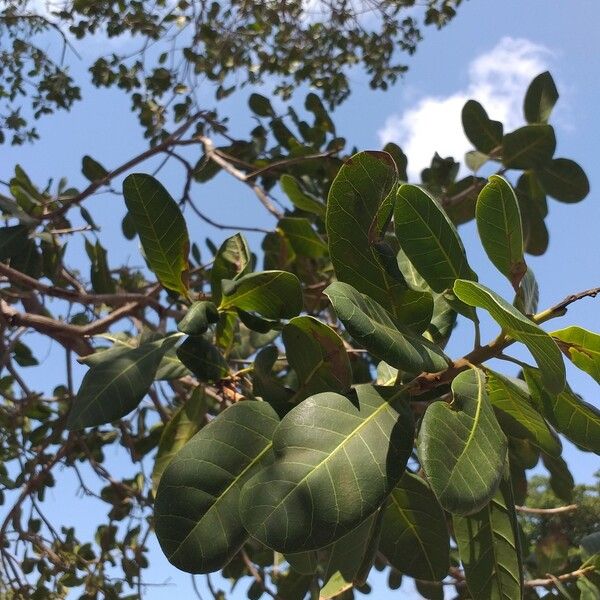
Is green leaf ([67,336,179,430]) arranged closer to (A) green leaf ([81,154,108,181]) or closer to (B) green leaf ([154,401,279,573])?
(B) green leaf ([154,401,279,573])

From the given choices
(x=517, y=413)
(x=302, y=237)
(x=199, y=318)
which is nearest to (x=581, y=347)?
(x=517, y=413)

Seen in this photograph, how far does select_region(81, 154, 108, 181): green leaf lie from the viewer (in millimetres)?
2818

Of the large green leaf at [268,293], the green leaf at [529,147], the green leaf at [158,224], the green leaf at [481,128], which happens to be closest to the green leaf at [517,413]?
the large green leaf at [268,293]

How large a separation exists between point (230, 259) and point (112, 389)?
1.32 ft

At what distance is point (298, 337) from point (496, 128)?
175 centimetres

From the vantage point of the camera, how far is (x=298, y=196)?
2191 millimetres

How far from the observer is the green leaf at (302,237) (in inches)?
85.5

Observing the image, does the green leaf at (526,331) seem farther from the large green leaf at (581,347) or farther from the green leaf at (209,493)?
the green leaf at (209,493)

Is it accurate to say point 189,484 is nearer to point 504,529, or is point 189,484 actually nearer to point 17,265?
point 504,529

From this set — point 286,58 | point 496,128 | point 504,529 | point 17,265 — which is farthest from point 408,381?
point 286,58

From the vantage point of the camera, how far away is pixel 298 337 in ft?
3.91

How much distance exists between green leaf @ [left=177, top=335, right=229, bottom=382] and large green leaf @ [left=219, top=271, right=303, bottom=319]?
0.13 m

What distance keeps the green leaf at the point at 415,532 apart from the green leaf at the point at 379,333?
0.34 meters

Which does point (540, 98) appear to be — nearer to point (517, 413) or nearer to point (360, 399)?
point (517, 413)
